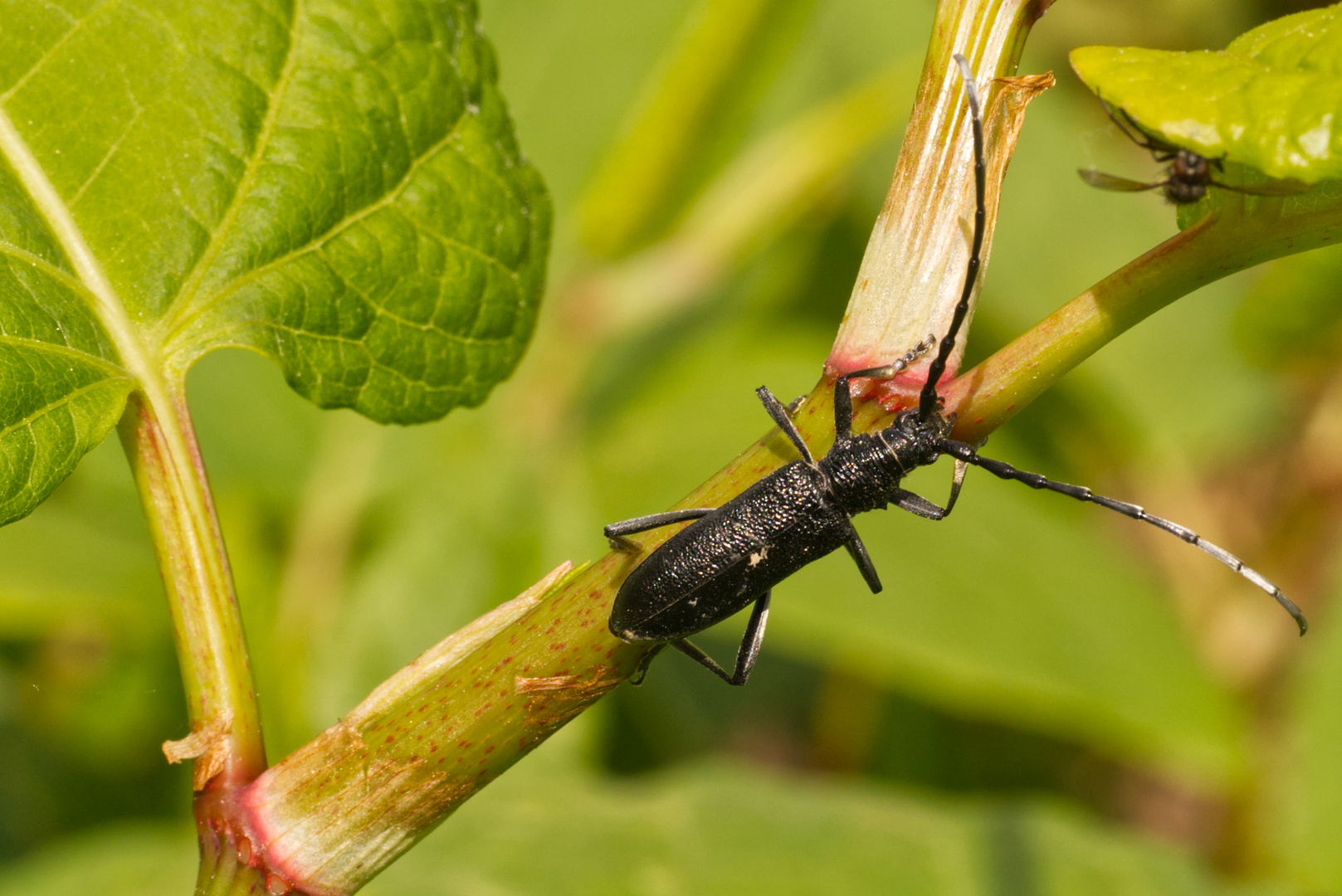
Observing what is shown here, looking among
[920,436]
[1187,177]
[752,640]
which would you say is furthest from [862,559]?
[1187,177]

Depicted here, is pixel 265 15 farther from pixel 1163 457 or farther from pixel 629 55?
pixel 1163 457

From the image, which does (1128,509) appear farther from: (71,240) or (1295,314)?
(1295,314)

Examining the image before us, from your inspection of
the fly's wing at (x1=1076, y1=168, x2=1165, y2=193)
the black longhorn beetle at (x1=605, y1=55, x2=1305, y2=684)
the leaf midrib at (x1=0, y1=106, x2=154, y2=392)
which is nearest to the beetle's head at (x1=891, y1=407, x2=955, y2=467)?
the black longhorn beetle at (x1=605, y1=55, x2=1305, y2=684)

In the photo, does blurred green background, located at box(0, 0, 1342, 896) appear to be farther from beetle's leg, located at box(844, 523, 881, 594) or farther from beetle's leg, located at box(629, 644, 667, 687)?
beetle's leg, located at box(629, 644, 667, 687)

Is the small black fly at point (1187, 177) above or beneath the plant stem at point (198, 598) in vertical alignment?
beneath

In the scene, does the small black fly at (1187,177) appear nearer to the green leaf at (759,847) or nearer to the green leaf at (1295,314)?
the green leaf at (759,847)

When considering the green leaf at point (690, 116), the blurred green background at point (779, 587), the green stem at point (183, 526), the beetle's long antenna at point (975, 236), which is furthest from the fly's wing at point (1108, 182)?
the green leaf at point (690, 116)
